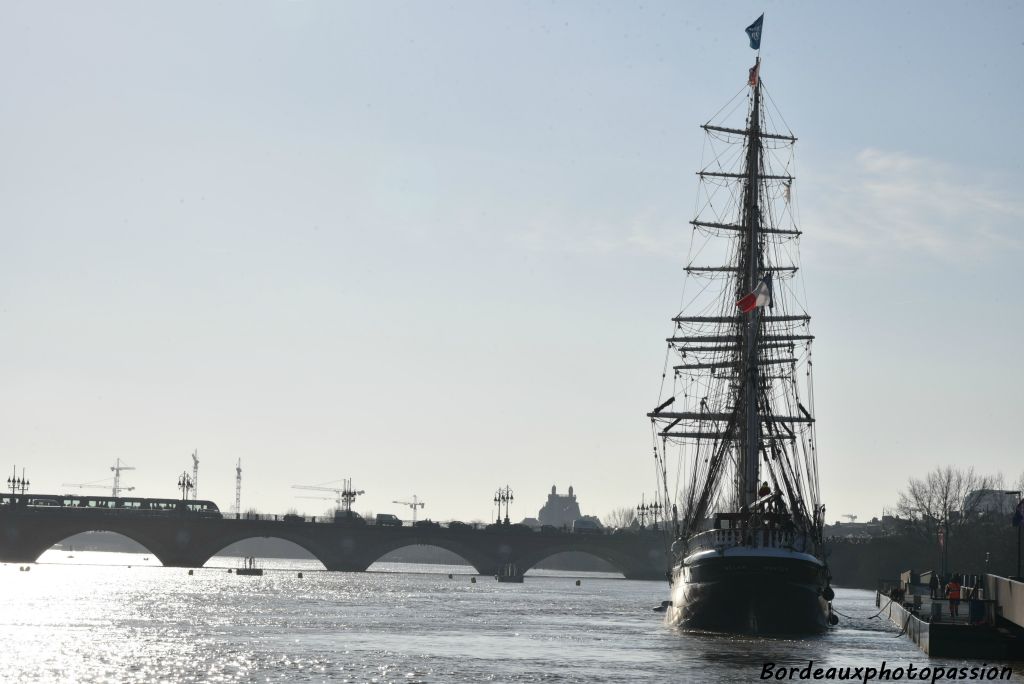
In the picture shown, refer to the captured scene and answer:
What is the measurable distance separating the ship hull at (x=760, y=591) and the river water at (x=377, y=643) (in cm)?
101

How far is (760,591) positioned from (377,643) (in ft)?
61.7

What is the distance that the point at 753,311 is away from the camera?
88.8 metres

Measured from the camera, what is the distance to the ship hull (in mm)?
→ 77750

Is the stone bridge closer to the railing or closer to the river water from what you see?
the river water

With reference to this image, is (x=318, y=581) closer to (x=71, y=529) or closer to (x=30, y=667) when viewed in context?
(x=71, y=529)

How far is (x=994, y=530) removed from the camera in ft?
572

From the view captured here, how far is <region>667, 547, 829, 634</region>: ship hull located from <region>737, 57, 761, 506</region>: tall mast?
825 centimetres

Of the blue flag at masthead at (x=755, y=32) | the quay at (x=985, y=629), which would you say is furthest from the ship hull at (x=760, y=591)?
the blue flag at masthead at (x=755, y=32)

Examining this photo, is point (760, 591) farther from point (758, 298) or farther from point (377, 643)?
point (377, 643)

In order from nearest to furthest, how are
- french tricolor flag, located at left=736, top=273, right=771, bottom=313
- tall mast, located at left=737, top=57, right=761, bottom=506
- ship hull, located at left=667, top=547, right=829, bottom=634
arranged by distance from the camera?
ship hull, located at left=667, top=547, right=829, bottom=634 < french tricolor flag, located at left=736, top=273, right=771, bottom=313 < tall mast, located at left=737, top=57, right=761, bottom=506

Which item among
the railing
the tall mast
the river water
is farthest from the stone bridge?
the railing

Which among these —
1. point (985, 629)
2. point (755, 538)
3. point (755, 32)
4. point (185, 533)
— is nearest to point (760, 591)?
point (755, 538)

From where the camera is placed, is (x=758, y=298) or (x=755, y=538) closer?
(x=755, y=538)

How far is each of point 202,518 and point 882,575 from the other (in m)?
81.1
